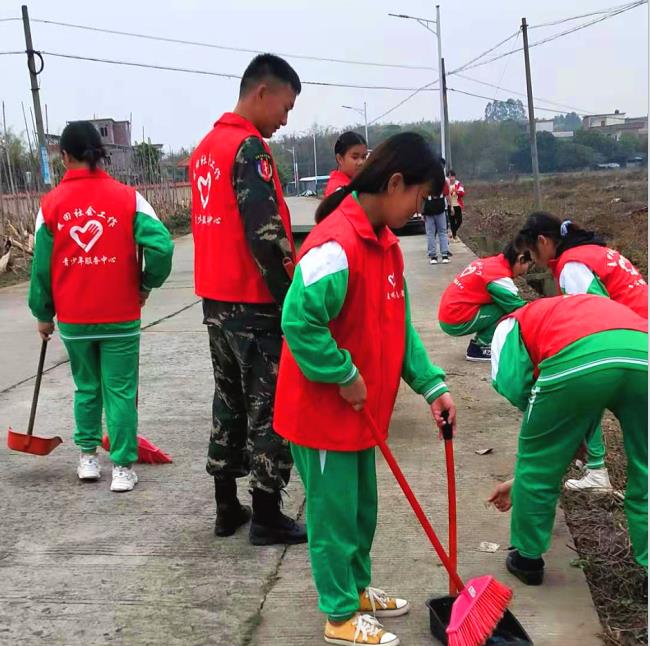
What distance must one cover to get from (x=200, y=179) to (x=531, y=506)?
5.58 feet

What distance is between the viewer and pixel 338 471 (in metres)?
2.38

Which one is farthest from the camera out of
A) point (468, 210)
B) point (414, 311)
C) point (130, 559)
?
point (468, 210)

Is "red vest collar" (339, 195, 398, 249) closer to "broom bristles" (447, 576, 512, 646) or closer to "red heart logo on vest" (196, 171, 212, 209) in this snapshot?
"red heart logo on vest" (196, 171, 212, 209)

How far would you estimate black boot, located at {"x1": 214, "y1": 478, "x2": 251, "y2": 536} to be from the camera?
10.6 ft

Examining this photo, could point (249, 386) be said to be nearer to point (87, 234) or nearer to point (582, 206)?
point (87, 234)

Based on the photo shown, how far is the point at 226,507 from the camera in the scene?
10.7ft

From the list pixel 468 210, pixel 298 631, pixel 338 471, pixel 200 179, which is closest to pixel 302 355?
pixel 338 471

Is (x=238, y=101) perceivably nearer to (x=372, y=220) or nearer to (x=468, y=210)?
(x=372, y=220)

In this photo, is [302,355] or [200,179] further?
[200,179]

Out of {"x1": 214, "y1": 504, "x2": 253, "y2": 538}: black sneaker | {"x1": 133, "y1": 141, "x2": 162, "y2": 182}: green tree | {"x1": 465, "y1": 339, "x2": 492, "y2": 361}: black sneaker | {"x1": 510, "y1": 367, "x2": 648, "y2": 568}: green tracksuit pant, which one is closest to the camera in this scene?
{"x1": 510, "y1": 367, "x2": 648, "y2": 568}: green tracksuit pant

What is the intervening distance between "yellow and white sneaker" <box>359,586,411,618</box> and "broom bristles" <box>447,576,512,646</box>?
30 centimetres

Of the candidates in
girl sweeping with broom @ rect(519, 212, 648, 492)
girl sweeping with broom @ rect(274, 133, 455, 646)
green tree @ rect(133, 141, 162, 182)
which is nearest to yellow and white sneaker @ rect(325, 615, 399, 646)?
girl sweeping with broom @ rect(274, 133, 455, 646)

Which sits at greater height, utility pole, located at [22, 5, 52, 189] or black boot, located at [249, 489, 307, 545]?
utility pole, located at [22, 5, 52, 189]

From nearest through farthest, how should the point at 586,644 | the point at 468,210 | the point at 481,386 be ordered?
the point at 586,644
the point at 481,386
the point at 468,210
